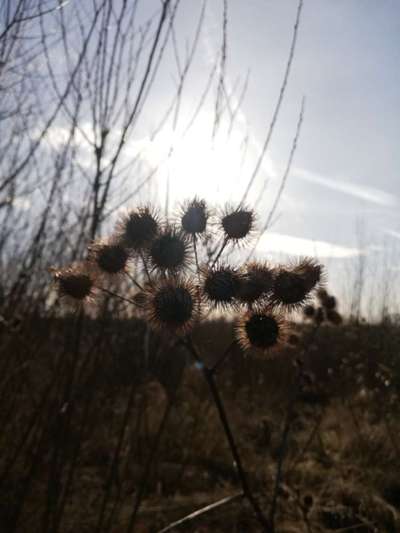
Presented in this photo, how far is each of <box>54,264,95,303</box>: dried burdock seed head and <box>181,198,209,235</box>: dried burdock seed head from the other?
1.22 ft

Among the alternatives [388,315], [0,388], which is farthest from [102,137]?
[388,315]

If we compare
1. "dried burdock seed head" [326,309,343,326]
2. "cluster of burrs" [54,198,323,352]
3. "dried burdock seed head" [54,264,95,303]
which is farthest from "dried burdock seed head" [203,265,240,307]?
"dried burdock seed head" [326,309,343,326]

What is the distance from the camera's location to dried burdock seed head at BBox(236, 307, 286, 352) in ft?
4.84

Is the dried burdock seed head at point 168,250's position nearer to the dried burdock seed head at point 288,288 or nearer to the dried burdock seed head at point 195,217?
the dried burdock seed head at point 195,217

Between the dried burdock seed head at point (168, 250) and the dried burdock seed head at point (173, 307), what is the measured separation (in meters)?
0.10

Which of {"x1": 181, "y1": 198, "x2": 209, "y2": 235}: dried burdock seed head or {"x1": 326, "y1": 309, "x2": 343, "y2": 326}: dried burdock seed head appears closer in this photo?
{"x1": 181, "y1": 198, "x2": 209, "y2": 235}: dried burdock seed head

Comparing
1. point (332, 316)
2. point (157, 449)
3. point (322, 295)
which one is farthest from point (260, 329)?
point (157, 449)

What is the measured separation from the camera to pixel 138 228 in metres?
1.63

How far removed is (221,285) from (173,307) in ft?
0.54

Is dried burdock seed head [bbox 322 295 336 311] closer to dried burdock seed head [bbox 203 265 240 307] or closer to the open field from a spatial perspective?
the open field

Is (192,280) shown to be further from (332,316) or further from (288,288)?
(332,316)

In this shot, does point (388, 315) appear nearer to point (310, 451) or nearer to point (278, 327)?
point (310, 451)

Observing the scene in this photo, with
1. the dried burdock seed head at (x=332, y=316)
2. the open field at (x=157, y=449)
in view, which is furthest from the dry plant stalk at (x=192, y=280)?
the dried burdock seed head at (x=332, y=316)

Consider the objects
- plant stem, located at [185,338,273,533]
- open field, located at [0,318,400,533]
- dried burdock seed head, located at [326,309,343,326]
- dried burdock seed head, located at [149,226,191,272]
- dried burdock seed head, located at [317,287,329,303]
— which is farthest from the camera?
dried burdock seed head, located at [317,287,329,303]
